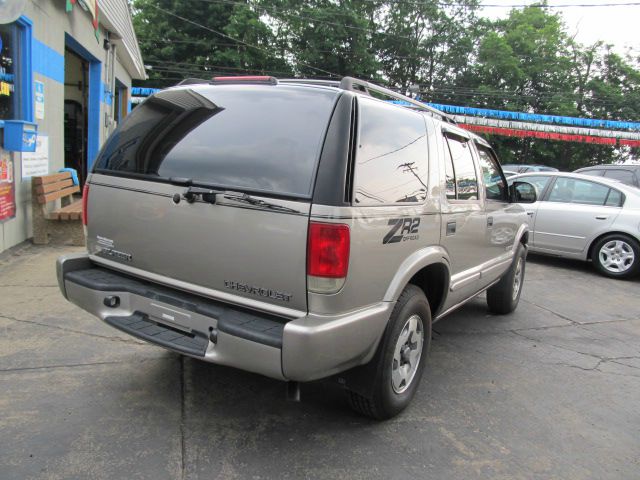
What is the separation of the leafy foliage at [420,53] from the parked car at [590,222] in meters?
24.3

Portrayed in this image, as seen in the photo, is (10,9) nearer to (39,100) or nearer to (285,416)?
(39,100)

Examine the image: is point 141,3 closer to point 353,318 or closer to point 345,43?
point 345,43

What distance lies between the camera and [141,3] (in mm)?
30531

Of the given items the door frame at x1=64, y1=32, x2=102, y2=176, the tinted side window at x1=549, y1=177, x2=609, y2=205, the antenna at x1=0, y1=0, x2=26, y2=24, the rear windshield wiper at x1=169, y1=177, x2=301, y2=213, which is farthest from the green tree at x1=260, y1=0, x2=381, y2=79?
the rear windshield wiper at x1=169, y1=177, x2=301, y2=213

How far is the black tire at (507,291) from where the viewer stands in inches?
209

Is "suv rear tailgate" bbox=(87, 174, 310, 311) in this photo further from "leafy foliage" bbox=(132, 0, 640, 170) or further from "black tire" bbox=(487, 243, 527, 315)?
"leafy foliage" bbox=(132, 0, 640, 170)

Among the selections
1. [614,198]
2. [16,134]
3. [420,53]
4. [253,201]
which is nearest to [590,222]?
[614,198]

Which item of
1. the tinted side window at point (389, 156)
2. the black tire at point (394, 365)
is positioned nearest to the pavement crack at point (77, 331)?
the black tire at point (394, 365)

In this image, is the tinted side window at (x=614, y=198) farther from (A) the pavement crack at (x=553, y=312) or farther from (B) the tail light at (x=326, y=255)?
(B) the tail light at (x=326, y=255)

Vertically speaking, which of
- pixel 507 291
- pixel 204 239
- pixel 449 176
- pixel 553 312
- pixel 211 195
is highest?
pixel 449 176

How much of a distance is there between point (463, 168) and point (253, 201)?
206 centimetres

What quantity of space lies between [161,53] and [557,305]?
29230 mm

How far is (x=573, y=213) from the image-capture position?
800 cm

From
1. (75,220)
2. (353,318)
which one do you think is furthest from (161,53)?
(353,318)
